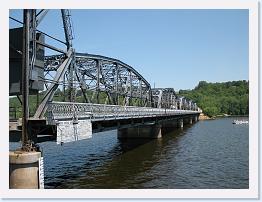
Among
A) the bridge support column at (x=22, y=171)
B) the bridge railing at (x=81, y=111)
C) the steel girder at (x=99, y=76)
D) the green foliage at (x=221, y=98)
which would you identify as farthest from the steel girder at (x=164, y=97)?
the bridge support column at (x=22, y=171)

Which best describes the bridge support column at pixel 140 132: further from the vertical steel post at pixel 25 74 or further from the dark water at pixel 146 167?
the vertical steel post at pixel 25 74

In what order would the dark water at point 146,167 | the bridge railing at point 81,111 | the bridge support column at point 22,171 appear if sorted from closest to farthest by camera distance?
the bridge support column at point 22,171
the bridge railing at point 81,111
the dark water at point 146,167

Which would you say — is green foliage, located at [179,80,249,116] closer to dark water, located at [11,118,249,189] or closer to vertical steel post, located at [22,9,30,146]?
dark water, located at [11,118,249,189]

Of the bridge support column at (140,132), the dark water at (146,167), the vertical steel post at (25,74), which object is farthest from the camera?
the bridge support column at (140,132)

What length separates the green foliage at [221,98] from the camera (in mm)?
150250

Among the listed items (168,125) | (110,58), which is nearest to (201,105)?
(168,125)

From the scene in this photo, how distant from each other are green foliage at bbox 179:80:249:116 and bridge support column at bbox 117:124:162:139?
94.2 meters

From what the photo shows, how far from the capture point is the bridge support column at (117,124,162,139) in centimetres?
5112

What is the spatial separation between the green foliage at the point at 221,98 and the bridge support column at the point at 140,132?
309ft

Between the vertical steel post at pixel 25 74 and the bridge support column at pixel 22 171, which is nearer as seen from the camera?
the bridge support column at pixel 22 171
